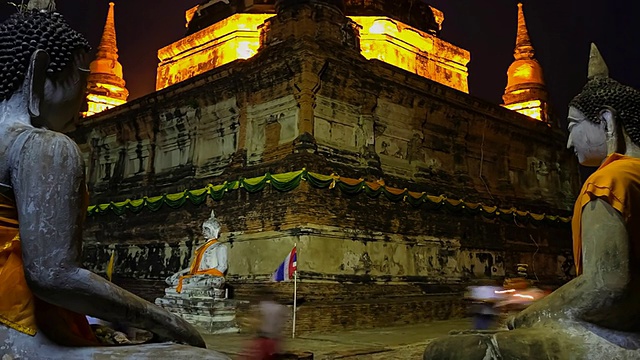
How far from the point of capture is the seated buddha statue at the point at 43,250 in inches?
81.3

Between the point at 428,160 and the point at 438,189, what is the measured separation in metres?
0.91

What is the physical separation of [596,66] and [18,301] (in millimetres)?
3248

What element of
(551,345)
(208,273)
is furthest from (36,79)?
(208,273)

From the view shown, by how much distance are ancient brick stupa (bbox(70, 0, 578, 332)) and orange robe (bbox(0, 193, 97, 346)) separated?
814 cm

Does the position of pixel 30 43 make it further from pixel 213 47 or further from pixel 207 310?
pixel 213 47

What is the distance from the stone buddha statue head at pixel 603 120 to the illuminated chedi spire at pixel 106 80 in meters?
21.2

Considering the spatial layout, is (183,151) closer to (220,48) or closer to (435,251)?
(220,48)

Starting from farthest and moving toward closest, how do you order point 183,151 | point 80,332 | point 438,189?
1. point 183,151
2. point 438,189
3. point 80,332

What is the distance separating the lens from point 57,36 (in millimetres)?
2438

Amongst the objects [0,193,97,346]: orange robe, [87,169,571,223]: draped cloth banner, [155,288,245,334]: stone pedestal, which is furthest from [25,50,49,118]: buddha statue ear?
[87,169,571,223]: draped cloth banner

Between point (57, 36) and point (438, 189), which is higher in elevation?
point (438, 189)

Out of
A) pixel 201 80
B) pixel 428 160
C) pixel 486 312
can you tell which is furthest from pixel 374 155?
pixel 486 312

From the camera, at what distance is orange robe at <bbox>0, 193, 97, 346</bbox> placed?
2.09 meters

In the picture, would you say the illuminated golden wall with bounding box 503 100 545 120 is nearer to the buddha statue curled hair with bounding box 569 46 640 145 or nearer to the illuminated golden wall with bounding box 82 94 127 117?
the illuminated golden wall with bounding box 82 94 127 117
